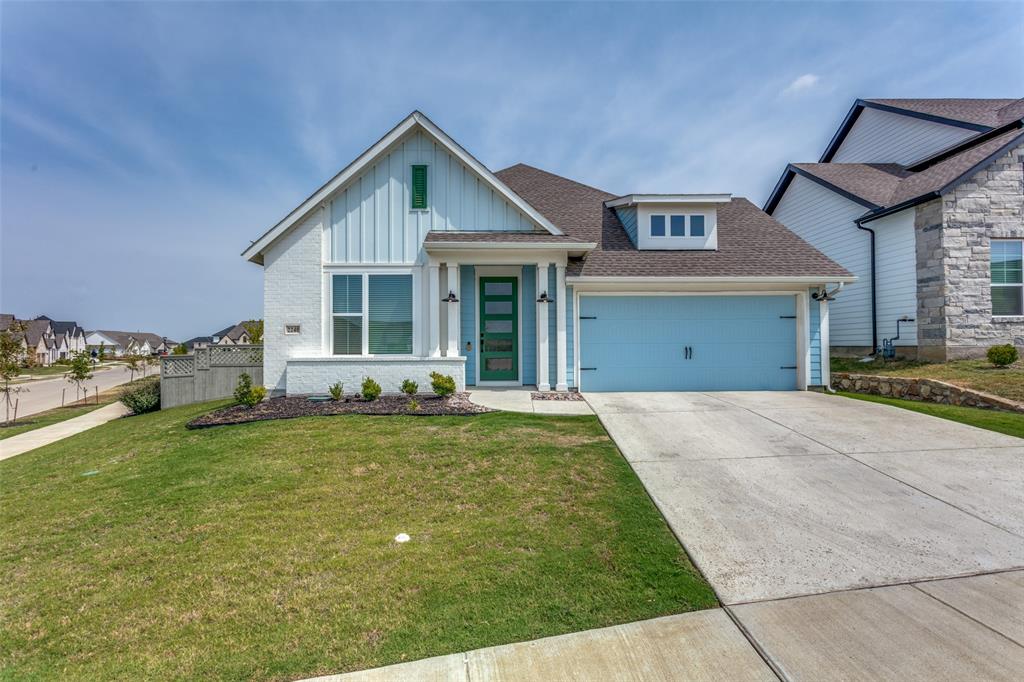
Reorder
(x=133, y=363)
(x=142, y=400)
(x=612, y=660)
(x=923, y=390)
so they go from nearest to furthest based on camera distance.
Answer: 1. (x=612, y=660)
2. (x=923, y=390)
3. (x=142, y=400)
4. (x=133, y=363)

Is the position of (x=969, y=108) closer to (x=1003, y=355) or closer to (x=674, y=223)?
(x=1003, y=355)

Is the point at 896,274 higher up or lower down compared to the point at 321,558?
higher up

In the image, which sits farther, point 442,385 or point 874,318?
point 874,318

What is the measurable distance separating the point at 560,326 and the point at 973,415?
24.2 feet

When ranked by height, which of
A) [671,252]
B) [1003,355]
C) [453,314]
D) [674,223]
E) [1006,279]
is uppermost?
[674,223]

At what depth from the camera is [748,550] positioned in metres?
3.70

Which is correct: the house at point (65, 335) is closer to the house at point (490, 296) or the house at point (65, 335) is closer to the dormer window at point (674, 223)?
the house at point (490, 296)

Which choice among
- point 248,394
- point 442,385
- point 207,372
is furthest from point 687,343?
point 207,372

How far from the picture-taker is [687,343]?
1068 cm

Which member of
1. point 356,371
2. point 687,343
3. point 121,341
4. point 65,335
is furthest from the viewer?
point 121,341

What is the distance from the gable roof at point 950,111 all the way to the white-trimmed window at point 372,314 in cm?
1967

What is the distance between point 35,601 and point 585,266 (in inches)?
386

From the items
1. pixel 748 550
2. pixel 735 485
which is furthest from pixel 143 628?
pixel 735 485

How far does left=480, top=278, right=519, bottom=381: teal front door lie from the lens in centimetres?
1084
